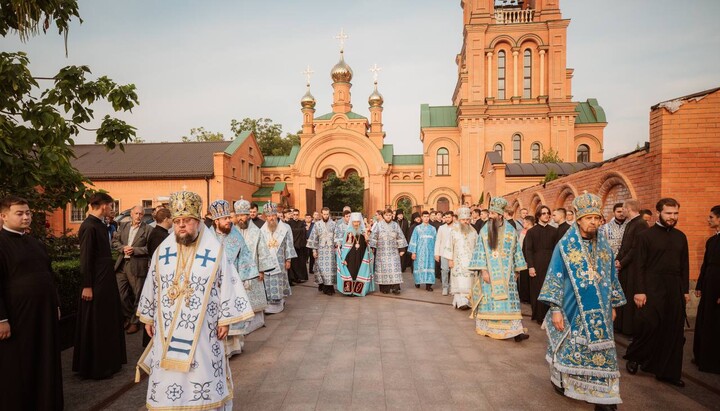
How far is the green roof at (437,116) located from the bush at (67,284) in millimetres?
29755

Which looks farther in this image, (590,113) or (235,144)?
(590,113)

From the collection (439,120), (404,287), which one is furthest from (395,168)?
(404,287)

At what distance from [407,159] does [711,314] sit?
30.8 meters

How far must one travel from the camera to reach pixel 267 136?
53.4 metres

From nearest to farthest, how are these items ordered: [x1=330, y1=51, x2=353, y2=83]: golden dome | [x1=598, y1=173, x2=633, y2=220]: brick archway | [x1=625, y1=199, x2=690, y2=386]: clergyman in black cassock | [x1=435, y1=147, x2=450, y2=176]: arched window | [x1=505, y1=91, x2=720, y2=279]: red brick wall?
1. [x1=625, y1=199, x2=690, y2=386]: clergyman in black cassock
2. [x1=505, y1=91, x2=720, y2=279]: red brick wall
3. [x1=598, y1=173, x2=633, y2=220]: brick archway
4. [x1=435, y1=147, x2=450, y2=176]: arched window
5. [x1=330, y1=51, x2=353, y2=83]: golden dome

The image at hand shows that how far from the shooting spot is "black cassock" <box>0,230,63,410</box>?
3.47 m

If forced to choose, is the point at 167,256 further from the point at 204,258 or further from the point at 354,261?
the point at 354,261

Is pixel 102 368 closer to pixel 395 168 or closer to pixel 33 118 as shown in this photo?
pixel 33 118

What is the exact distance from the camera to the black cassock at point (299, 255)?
12.6m

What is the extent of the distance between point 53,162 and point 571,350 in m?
5.22

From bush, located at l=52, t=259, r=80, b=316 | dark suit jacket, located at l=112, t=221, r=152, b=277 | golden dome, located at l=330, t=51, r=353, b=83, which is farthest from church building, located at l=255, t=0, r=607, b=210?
bush, located at l=52, t=259, r=80, b=316

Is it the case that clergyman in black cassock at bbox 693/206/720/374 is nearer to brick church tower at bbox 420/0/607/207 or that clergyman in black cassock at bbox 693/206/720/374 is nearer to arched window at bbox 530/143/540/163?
brick church tower at bbox 420/0/607/207

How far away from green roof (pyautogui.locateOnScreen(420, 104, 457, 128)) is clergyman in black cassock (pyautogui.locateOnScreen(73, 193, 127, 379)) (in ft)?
101

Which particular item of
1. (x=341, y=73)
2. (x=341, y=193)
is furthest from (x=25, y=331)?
(x=341, y=193)
